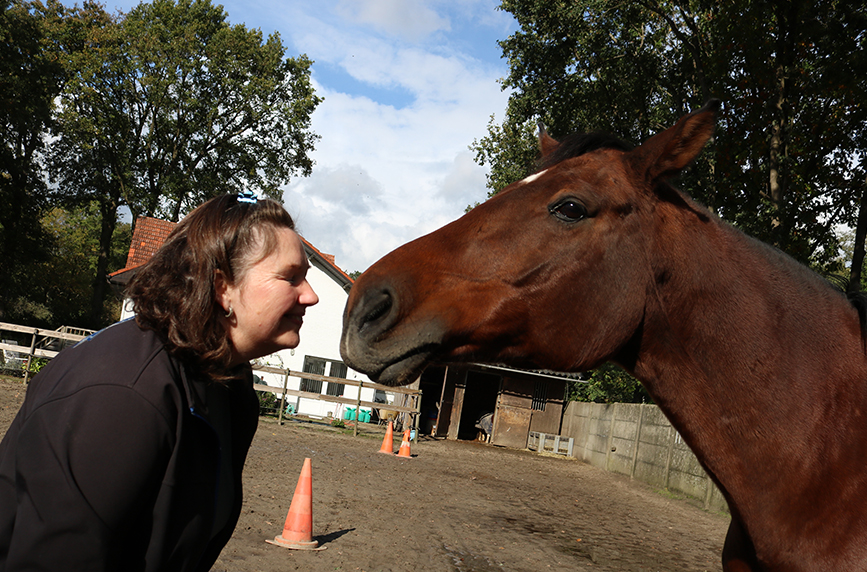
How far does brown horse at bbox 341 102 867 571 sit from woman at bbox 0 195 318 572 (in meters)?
0.38

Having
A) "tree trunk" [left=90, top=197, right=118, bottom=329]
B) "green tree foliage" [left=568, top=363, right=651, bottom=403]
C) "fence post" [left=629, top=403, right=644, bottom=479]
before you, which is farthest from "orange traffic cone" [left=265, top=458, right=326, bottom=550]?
"tree trunk" [left=90, top=197, right=118, bottom=329]

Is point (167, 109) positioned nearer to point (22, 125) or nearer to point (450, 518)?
point (22, 125)

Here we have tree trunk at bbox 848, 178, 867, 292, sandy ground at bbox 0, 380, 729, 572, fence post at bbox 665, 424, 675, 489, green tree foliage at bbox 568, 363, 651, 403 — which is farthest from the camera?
green tree foliage at bbox 568, 363, 651, 403

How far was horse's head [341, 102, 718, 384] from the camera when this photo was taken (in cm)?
212

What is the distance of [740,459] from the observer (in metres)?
2.04

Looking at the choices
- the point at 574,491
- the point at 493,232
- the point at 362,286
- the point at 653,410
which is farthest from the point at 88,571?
the point at 653,410

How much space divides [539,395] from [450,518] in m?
18.2

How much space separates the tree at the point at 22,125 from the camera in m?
26.7

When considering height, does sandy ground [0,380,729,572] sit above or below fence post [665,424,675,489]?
below

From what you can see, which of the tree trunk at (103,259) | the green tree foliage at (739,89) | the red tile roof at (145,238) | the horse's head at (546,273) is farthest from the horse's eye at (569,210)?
the tree trunk at (103,259)

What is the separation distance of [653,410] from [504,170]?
17.6 m

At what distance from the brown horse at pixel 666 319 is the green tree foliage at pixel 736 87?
7274 mm

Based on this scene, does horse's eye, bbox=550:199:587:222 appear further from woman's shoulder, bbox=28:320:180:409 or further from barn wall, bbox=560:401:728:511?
barn wall, bbox=560:401:728:511

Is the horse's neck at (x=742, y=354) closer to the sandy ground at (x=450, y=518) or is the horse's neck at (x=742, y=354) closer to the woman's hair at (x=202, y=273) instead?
the woman's hair at (x=202, y=273)
